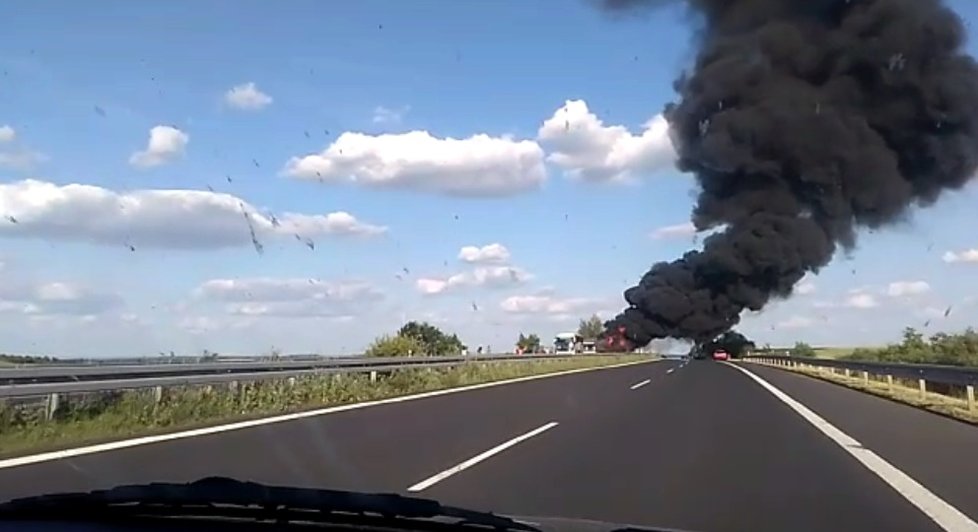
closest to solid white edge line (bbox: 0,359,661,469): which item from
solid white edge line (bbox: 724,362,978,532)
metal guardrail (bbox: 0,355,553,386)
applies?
metal guardrail (bbox: 0,355,553,386)

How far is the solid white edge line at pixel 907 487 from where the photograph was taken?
7.52 metres

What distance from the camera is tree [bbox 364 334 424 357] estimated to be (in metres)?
37.1

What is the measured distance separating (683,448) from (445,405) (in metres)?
8.27

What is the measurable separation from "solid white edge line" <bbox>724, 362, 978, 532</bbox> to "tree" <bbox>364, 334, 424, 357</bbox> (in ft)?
75.3

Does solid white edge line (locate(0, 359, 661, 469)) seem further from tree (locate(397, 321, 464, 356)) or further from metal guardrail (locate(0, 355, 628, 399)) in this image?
tree (locate(397, 321, 464, 356))

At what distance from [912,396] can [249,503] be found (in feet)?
74.5

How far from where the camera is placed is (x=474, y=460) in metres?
10.7

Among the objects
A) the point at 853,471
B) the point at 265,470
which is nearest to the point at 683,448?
the point at 853,471

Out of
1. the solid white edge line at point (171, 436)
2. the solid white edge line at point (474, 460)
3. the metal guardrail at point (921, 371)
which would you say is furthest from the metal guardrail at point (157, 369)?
the metal guardrail at point (921, 371)

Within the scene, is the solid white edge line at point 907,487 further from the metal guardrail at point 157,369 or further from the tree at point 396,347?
the tree at point 396,347

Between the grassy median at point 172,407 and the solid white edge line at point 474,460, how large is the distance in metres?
4.60

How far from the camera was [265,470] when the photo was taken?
32.0 ft

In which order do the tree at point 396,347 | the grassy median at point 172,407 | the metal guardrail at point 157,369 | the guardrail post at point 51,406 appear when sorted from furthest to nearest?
the tree at point 396,347 → the metal guardrail at point 157,369 → the guardrail post at point 51,406 → the grassy median at point 172,407

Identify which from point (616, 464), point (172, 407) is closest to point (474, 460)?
point (616, 464)
